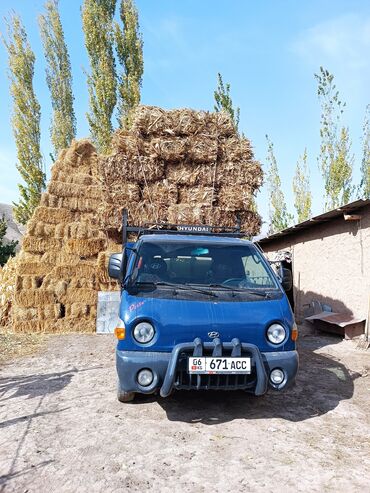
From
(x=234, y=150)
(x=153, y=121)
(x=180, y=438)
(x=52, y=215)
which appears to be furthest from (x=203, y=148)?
(x=180, y=438)

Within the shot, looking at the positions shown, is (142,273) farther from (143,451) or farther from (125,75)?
(125,75)

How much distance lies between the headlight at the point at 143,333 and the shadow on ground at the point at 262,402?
99 centimetres

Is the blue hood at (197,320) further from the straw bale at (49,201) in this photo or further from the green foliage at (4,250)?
the green foliage at (4,250)

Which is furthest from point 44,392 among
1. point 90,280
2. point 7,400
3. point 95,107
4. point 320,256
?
point 95,107

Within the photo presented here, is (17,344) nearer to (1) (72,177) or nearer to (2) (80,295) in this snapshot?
(2) (80,295)

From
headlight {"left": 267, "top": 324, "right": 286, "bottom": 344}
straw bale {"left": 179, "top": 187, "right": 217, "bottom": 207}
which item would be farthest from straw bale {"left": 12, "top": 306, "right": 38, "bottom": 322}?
headlight {"left": 267, "top": 324, "right": 286, "bottom": 344}

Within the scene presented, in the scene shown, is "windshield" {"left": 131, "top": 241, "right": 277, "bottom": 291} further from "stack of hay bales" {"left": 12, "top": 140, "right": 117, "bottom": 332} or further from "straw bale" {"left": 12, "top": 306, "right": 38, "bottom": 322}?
"straw bale" {"left": 12, "top": 306, "right": 38, "bottom": 322}

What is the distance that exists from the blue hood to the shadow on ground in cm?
93

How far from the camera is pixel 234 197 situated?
338 inches

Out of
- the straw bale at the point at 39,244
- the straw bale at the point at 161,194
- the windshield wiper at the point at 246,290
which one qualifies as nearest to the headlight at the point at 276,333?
the windshield wiper at the point at 246,290

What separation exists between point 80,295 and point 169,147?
424cm

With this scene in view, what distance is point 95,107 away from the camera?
23.8 m

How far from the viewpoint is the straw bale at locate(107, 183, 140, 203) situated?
28.8ft

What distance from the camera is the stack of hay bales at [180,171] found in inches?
342
